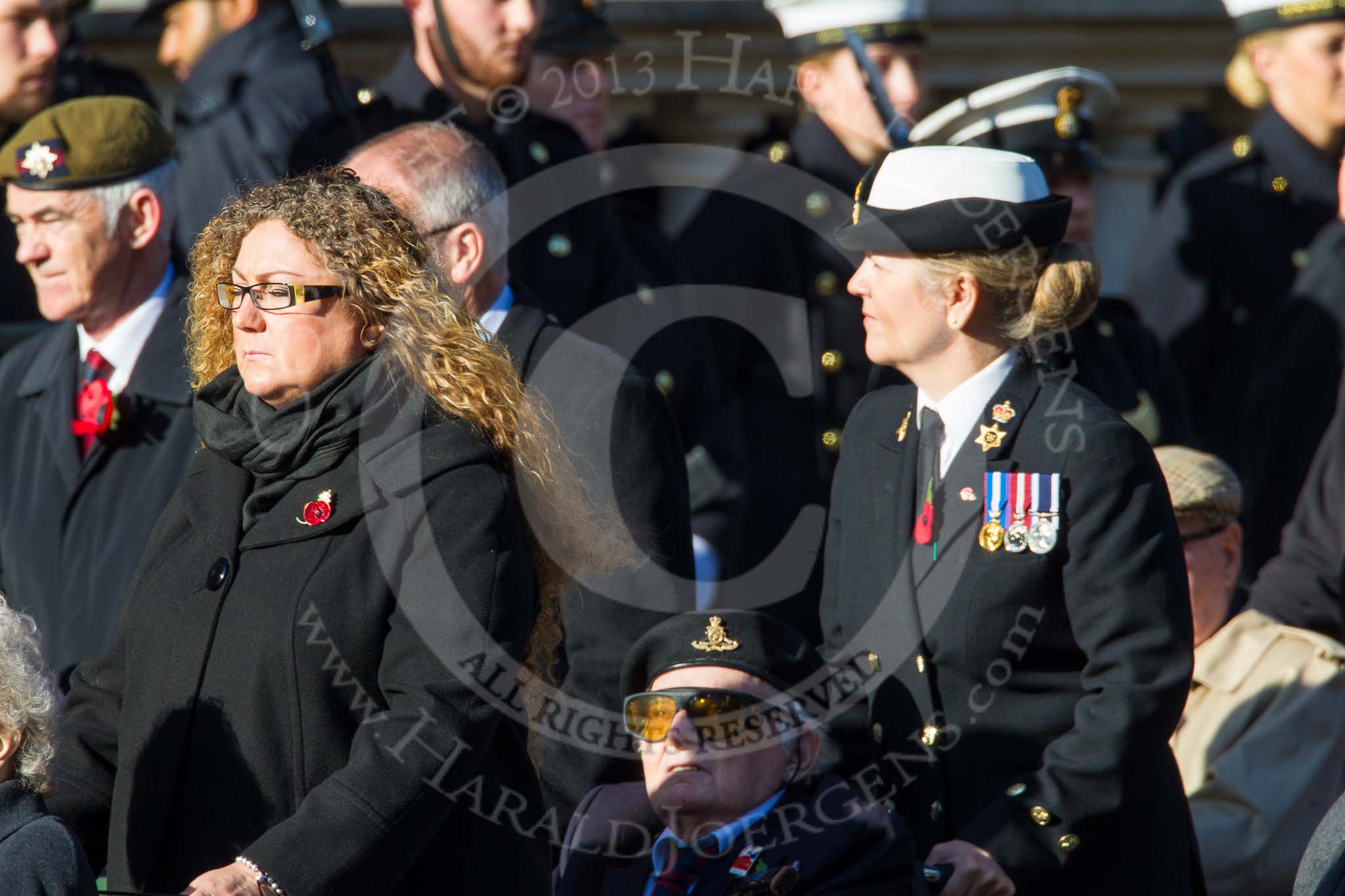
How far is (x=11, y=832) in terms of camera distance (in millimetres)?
2896

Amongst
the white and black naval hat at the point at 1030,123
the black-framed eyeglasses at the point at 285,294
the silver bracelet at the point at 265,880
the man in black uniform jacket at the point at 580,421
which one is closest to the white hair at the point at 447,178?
the man in black uniform jacket at the point at 580,421

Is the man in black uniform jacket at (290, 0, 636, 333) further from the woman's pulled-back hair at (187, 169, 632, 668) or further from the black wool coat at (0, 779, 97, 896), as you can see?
the black wool coat at (0, 779, 97, 896)

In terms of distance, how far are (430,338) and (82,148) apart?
6.14ft

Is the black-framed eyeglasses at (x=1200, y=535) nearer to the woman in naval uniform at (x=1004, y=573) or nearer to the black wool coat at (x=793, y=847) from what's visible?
the woman in naval uniform at (x=1004, y=573)

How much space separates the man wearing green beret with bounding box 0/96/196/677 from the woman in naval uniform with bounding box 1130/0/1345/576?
3.41 metres

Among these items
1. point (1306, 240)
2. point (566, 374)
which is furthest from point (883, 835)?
point (1306, 240)

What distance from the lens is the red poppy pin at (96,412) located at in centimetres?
459

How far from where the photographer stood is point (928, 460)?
3.80 metres

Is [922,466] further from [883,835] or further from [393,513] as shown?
[393,513]

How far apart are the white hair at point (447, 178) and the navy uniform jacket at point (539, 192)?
643mm

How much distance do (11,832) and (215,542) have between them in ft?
1.88

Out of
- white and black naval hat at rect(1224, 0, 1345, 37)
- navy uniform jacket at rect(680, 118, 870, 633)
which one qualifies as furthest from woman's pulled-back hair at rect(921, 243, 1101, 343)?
white and black naval hat at rect(1224, 0, 1345, 37)

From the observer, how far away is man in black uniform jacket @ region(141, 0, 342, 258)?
219 inches

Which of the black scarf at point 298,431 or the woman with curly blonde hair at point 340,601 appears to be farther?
the black scarf at point 298,431
